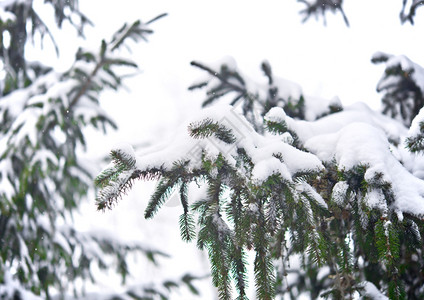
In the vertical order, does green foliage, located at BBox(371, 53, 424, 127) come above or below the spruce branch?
below

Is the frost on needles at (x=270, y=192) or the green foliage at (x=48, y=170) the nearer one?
the frost on needles at (x=270, y=192)

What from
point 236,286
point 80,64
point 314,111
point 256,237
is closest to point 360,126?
point 256,237

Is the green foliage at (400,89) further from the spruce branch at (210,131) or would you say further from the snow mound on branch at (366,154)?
the spruce branch at (210,131)

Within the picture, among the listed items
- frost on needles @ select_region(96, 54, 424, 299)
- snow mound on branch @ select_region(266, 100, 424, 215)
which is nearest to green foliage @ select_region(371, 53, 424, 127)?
snow mound on branch @ select_region(266, 100, 424, 215)

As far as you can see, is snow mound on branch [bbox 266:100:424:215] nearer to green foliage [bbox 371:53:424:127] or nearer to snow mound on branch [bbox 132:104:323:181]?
snow mound on branch [bbox 132:104:323:181]

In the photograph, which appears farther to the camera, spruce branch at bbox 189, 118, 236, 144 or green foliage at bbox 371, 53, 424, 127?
green foliage at bbox 371, 53, 424, 127

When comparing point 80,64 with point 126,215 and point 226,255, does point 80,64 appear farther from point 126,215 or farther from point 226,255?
point 126,215

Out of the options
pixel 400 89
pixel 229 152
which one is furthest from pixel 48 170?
pixel 400 89

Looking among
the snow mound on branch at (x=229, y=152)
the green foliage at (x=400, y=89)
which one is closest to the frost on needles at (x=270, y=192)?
the snow mound on branch at (x=229, y=152)

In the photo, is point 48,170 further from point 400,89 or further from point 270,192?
point 400,89

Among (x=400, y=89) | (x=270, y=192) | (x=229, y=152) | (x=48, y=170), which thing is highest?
(x=229, y=152)

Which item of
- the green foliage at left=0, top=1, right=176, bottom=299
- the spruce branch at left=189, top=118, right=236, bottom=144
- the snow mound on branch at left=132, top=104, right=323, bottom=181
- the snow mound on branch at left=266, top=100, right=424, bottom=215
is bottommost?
the green foliage at left=0, top=1, right=176, bottom=299

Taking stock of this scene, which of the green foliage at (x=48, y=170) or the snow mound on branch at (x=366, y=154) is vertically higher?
the snow mound on branch at (x=366, y=154)

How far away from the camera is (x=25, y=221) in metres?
3.67
